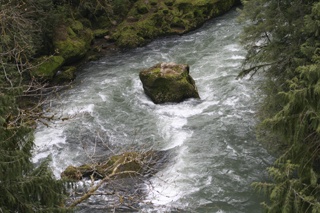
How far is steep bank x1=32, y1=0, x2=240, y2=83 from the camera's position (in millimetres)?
20009

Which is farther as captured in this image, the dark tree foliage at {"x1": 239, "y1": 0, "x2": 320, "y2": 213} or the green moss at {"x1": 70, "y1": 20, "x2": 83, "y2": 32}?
the green moss at {"x1": 70, "y1": 20, "x2": 83, "y2": 32}

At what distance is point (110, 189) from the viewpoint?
10789 mm

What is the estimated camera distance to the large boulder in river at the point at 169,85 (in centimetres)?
1544

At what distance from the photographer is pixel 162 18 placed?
23.1 m

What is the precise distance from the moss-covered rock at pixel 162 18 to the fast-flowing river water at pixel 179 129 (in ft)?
5.65

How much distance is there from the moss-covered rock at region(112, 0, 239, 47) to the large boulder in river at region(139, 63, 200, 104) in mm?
6344

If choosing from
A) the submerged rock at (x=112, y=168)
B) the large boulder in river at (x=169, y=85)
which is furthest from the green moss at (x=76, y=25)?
the submerged rock at (x=112, y=168)

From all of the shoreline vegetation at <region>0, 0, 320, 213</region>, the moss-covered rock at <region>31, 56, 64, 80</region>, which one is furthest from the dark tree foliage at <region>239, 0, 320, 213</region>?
Answer: the moss-covered rock at <region>31, 56, 64, 80</region>

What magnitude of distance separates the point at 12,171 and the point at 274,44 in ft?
25.8

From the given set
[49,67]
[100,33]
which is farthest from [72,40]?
[49,67]

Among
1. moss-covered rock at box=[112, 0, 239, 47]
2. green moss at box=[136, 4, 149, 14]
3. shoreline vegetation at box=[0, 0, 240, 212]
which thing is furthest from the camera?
green moss at box=[136, 4, 149, 14]

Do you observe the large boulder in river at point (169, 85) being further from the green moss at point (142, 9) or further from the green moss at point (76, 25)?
the green moss at point (142, 9)

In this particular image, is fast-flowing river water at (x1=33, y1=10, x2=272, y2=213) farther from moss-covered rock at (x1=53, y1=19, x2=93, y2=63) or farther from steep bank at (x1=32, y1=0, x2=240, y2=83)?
steep bank at (x1=32, y1=0, x2=240, y2=83)

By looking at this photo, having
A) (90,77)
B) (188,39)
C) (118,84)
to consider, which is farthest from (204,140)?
(188,39)
